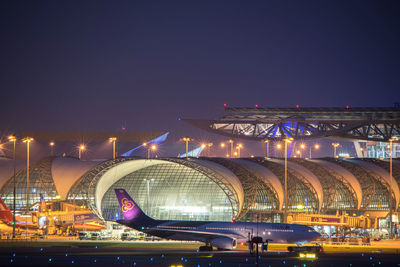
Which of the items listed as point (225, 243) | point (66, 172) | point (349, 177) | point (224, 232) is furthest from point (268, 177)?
point (225, 243)

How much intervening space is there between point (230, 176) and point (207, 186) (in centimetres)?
1030

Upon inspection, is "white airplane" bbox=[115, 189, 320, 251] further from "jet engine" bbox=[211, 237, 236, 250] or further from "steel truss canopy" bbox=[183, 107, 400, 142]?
"steel truss canopy" bbox=[183, 107, 400, 142]

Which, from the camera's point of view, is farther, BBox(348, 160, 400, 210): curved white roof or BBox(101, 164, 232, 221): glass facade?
BBox(348, 160, 400, 210): curved white roof

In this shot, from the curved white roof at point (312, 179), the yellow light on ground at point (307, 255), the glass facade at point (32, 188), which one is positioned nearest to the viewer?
the yellow light on ground at point (307, 255)

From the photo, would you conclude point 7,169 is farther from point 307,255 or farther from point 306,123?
point 307,255

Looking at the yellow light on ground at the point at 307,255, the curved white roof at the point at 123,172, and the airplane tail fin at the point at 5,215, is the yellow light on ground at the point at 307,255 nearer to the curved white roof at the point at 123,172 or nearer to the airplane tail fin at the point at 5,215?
the curved white roof at the point at 123,172

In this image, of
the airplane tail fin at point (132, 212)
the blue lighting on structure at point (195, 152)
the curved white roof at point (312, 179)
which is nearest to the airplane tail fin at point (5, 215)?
the airplane tail fin at point (132, 212)

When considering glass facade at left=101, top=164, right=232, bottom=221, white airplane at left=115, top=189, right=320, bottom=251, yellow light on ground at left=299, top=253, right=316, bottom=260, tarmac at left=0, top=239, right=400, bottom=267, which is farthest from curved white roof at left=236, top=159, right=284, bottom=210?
yellow light on ground at left=299, top=253, right=316, bottom=260

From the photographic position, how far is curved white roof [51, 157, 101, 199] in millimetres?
119812

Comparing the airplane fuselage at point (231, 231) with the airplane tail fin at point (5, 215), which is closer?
the airplane fuselage at point (231, 231)

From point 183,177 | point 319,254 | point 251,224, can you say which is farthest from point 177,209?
point 319,254

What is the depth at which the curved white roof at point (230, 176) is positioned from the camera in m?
111

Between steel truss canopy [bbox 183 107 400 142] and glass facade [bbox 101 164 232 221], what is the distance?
18.8 meters

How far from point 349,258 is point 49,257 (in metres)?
30.1
